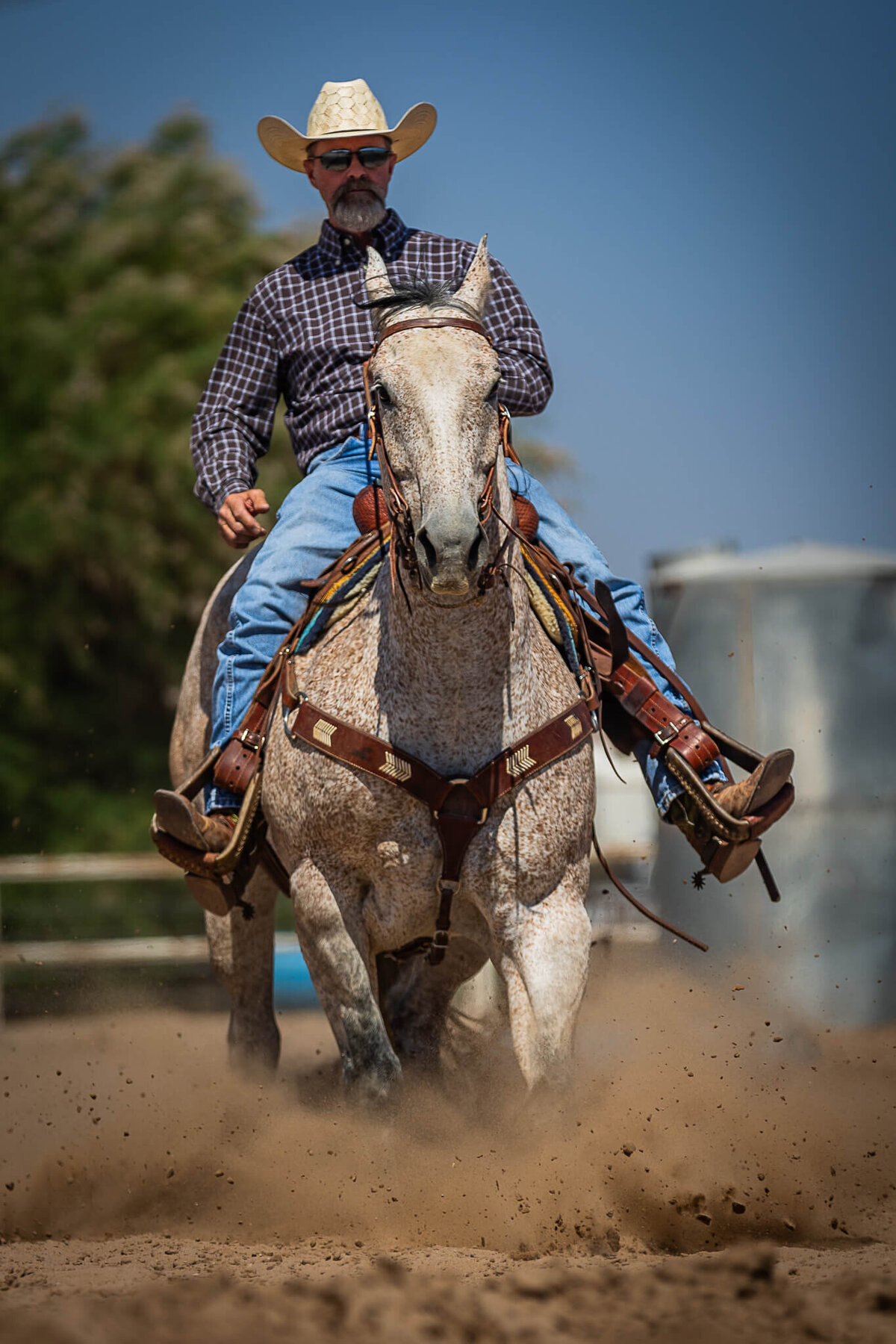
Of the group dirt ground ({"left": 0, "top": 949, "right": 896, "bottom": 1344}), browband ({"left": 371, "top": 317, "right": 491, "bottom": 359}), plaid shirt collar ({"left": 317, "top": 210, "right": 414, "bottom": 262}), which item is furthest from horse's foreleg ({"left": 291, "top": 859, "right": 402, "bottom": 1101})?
plaid shirt collar ({"left": 317, "top": 210, "right": 414, "bottom": 262})

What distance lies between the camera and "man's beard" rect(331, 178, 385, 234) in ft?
18.0

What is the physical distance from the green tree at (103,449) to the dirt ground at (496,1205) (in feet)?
34.3

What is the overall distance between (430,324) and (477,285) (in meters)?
0.38

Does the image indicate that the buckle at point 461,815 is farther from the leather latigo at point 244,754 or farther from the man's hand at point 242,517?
the man's hand at point 242,517

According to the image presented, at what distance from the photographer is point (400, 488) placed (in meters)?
3.75

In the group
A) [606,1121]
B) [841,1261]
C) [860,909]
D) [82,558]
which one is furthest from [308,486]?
[82,558]

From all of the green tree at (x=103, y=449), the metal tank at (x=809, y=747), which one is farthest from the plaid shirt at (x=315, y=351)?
the green tree at (x=103, y=449)

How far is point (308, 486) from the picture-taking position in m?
5.07

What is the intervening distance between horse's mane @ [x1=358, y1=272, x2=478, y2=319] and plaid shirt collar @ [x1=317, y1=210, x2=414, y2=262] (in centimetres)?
153

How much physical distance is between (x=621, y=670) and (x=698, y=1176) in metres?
1.64

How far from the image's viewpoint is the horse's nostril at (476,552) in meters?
3.55

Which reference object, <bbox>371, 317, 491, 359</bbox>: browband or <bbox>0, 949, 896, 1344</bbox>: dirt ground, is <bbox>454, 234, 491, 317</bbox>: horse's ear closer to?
<bbox>371, 317, 491, 359</bbox>: browband

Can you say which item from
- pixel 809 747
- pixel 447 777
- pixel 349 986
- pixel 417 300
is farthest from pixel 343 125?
pixel 809 747

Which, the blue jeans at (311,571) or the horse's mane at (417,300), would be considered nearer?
the horse's mane at (417,300)
